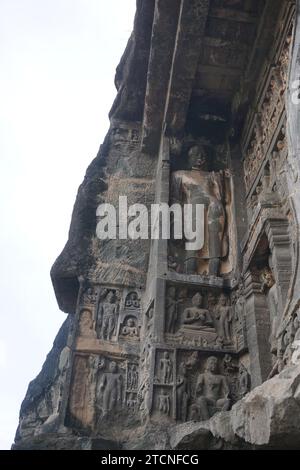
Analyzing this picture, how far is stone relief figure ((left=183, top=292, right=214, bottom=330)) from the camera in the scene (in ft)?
19.2

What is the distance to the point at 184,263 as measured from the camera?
21.3 ft

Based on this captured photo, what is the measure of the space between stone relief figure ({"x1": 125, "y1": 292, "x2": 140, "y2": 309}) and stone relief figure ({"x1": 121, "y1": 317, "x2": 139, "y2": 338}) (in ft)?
0.61

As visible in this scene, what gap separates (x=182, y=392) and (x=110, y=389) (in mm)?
856

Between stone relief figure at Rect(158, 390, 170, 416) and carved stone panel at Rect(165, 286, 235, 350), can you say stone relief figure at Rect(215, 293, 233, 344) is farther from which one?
stone relief figure at Rect(158, 390, 170, 416)

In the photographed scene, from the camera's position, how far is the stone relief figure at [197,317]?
5.84 meters

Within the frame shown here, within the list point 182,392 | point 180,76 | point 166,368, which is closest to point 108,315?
point 166,368

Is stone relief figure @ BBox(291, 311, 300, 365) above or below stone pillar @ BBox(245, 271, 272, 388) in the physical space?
below

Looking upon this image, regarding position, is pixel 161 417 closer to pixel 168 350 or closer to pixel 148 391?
pixel 148 391

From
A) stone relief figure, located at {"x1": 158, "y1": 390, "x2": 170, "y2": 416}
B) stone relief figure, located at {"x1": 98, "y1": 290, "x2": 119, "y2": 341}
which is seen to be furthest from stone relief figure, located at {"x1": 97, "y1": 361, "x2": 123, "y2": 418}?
stone relief figure, located at {"x1": 158, "y1": 390, "x2": 170, "y2": 416}

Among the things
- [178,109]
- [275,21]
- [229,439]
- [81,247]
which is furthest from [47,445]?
[275,21]

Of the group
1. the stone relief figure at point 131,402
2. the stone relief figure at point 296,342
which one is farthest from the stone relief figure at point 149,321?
the stone relief figure at point 296,342

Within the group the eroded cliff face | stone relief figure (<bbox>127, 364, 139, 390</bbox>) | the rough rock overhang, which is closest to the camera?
the eroded cliff face

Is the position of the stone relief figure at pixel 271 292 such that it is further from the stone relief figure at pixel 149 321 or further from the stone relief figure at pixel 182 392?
the stone relief figure at pixel 149 321
